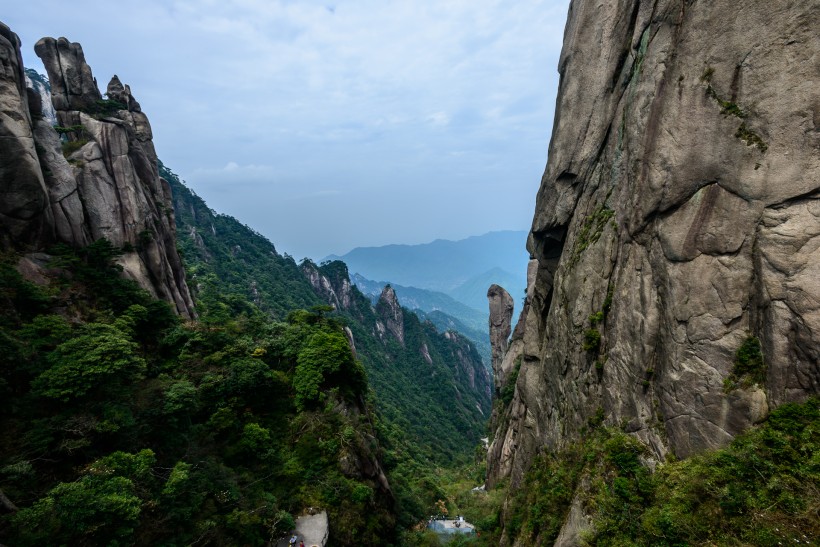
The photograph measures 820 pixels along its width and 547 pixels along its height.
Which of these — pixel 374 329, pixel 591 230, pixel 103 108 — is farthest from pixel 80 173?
pixel 374 329

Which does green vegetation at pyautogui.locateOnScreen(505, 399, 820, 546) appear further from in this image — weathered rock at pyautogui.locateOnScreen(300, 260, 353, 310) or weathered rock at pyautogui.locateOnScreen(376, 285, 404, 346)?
weathered rock at pyautogui.locateOnScreen(376, 285, 404, 346)

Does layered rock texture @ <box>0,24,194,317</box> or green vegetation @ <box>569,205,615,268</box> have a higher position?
layered rock texture @ <box>0,24,194,317</box>

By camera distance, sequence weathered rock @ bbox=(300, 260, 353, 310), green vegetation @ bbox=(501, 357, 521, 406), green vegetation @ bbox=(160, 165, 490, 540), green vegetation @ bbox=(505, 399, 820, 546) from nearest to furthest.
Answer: green vegetation @ bbox=(505, 399, 820, 546)
green vegetation @ bbox=(160, 165, 490, 540)
green vegetation @ bbox=(501, 357, 521, 406)
weathered rock @ bbox=(300, 260, 353, 310)

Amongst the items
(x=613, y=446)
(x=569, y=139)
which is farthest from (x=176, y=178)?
(x=613, y=446)

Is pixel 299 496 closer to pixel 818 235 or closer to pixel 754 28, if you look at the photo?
pixel 818 235

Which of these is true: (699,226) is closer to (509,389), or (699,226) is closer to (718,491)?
(718,491)

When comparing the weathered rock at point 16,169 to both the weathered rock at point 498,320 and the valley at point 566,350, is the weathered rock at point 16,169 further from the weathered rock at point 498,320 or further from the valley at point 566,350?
the weathered rock at point 498,320

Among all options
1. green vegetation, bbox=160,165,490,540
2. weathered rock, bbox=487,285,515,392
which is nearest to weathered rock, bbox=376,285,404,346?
green vegetation, bbox=160,165,490,540
